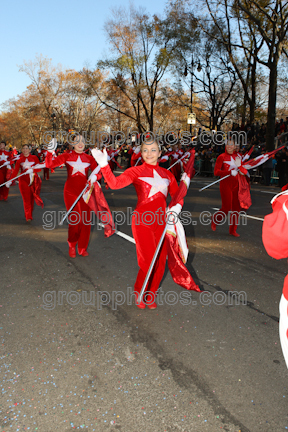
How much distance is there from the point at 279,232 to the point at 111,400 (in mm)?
1658

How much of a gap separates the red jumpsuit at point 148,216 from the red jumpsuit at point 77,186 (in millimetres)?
1987

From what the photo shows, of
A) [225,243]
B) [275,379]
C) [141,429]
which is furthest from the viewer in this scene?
[225,243]

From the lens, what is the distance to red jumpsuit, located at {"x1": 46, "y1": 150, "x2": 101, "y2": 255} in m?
5.65

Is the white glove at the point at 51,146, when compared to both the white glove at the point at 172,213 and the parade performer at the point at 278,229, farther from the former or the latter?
the parade performer at the point at 278,229

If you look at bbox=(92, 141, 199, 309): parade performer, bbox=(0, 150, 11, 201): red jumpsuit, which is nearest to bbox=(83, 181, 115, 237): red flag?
→ bbox=(92, 141, 199, 309): parade performer

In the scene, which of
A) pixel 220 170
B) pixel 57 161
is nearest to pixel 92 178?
pixel 57 161

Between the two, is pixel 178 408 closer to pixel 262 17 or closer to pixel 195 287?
pixel 195 287

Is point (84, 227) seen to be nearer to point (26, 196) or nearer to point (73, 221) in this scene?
point (73, 221)

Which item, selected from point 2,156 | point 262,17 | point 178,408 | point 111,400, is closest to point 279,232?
point 178,408

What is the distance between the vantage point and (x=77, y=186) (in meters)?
5.73

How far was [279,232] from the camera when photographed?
1.69m

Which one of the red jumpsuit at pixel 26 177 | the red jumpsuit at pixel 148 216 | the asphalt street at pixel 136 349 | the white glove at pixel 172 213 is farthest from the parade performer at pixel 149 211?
the red jumpsuit at pixel 26 177

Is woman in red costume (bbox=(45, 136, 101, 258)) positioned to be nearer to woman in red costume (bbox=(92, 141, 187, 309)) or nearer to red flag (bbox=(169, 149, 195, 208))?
woman in red costume (bbox=(92, 141, 187, 309))

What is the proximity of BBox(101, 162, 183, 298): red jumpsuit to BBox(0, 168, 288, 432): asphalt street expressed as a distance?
0.52 meters
